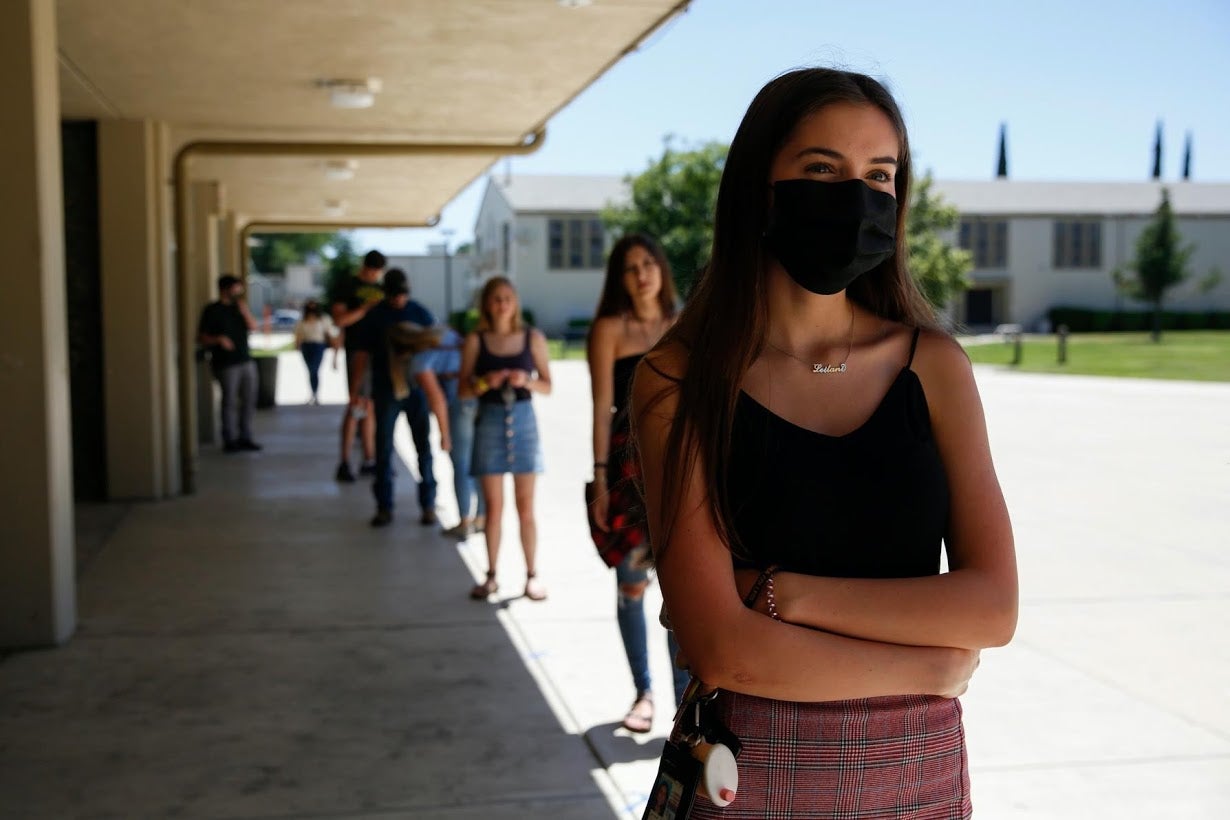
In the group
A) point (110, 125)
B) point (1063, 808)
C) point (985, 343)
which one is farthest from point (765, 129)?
point (985, 343)

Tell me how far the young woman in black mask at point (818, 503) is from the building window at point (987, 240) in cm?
6570

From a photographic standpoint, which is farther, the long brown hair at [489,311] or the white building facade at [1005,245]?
the white building facade at [1005,245]

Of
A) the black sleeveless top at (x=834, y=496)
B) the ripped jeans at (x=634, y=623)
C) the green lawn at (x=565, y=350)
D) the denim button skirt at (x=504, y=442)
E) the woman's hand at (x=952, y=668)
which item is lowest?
the green lawn at (x=565, y=350)

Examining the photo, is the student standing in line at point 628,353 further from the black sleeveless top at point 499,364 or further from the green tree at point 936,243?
the green tree at point 936,243

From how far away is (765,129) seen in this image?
6.14ft

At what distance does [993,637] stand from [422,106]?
9.77 metres

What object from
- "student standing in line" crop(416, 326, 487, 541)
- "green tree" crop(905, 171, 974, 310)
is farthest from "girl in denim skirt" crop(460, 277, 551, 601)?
"green tree" crop(905, 171, 974, 310)

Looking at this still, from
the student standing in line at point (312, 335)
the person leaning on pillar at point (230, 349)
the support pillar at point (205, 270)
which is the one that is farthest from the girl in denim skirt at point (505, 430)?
the student standing in line at point (312, 335)

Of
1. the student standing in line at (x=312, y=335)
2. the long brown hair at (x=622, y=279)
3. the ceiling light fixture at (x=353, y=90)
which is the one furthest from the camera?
the student standing in line at (x=312, y=335)

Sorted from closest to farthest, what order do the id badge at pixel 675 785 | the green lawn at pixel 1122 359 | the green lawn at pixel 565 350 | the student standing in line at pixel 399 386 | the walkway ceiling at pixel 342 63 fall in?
the id badge at pixel 675 785 → the walkway ceiling at pixel 342 63 → the student standing in line at pixel 399 386 → the green lawn at pixel 1122 359 → the green lawn at pixel 565 350

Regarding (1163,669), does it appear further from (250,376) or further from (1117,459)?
(250,376)

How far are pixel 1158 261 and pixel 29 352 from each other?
175 ft

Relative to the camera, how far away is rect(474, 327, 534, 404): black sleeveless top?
23.5ft

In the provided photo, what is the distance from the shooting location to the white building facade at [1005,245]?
6216cm
